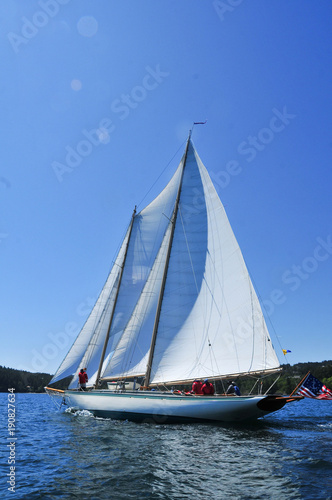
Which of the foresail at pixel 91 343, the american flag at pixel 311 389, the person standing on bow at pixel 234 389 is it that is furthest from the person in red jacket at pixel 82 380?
the american flag at pixel 311 389

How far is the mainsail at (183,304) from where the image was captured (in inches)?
914

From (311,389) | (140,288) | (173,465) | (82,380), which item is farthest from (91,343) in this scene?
(173,465)

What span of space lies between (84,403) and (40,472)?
56.9 ft

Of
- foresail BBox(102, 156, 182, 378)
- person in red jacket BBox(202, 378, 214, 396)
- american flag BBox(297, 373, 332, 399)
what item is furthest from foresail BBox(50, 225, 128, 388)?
american flag BBox(297, 373, 332, 399)

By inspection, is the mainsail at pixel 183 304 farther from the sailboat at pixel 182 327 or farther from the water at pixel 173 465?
the water at pixel 173 465

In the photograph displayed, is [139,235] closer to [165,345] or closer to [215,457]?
[165,345]

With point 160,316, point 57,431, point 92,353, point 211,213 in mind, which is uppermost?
point 211,213

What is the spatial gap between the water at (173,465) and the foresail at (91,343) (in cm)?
1376

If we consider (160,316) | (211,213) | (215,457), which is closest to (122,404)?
(160,316)

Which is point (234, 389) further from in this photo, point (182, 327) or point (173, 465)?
point (173, 465)

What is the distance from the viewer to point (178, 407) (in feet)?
69.7

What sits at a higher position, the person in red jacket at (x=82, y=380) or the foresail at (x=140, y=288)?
the foresail at (x=140, y=288)

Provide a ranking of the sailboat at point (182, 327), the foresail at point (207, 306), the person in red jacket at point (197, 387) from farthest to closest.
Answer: the foresail at point (207, 306)
the person in red jacket at point (197, 387)
the sailboat at point (182, 327)

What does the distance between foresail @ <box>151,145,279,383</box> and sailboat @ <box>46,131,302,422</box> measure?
0.07 meters
